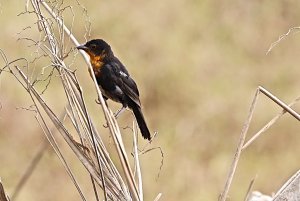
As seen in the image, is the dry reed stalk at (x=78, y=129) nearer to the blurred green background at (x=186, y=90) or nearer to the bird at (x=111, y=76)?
the bird at (x=111, y=76)

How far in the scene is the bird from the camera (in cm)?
249

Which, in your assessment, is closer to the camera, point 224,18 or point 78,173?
point 78,173

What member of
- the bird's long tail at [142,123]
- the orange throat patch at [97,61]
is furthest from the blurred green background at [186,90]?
the orange throat patch at [97,61]

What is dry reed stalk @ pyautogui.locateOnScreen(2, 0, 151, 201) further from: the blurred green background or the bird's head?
the blurred green background

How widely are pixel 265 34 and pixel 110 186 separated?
7196 millimetres

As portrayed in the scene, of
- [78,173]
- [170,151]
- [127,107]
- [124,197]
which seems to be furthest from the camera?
[170,151]

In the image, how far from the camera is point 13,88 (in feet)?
22.3

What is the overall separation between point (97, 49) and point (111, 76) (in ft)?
0.30

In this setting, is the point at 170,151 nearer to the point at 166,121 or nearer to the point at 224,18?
the point at 166,121

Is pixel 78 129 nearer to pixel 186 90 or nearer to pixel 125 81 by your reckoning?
pixel 125 81

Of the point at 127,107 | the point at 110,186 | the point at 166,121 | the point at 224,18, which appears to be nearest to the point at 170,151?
the point at 166,121

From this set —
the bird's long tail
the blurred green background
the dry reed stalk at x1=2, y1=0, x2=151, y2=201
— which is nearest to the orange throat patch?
the bird's long tail

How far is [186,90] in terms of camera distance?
7.53 m

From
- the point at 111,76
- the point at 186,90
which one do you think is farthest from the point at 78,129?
the point at 186,90
